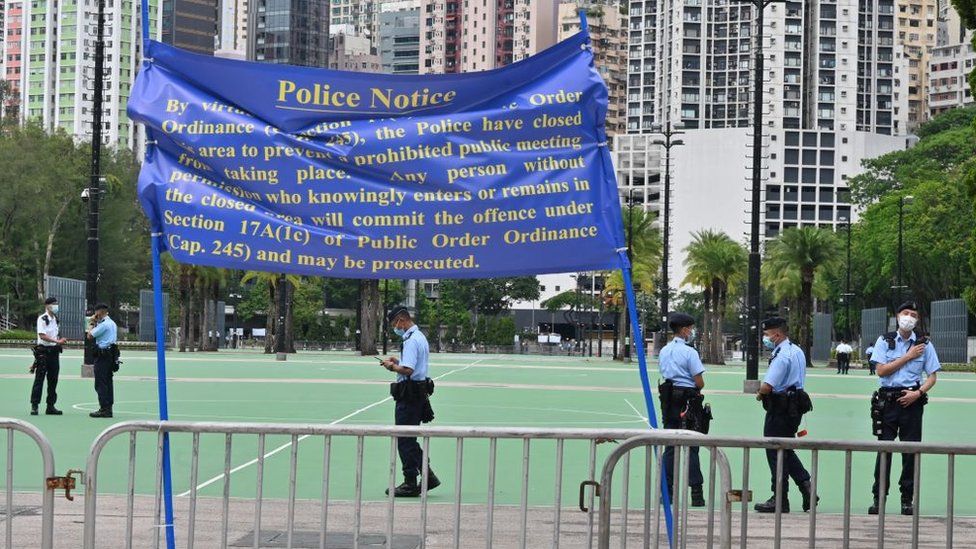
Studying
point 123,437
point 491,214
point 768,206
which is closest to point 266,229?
point 491,214

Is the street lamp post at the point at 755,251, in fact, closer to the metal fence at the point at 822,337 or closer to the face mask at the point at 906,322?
the face mask at the point at 906,322

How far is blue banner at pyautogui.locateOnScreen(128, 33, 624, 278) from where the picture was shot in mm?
8344

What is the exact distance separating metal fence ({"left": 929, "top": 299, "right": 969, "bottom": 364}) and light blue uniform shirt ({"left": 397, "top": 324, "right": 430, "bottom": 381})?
55184mm

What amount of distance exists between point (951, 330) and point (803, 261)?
17.9 meters

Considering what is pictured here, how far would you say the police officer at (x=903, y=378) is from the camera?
13.4 metres

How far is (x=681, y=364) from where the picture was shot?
13445 millimetres

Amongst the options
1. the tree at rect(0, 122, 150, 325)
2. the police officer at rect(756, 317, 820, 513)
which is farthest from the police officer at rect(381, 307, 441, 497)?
the tree at rect(0, 122, 150, 325)

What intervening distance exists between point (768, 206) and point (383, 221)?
176090 millimetres

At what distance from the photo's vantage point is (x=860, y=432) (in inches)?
914

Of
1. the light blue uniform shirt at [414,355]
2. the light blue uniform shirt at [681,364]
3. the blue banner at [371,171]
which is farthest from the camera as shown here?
the light blue uniform shirt at [414,355]

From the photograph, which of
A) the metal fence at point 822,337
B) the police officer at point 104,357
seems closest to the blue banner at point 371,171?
the police officer at point 104,357

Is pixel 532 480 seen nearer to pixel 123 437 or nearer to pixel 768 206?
pixel 123 437

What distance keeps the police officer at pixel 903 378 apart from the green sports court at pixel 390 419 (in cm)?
75

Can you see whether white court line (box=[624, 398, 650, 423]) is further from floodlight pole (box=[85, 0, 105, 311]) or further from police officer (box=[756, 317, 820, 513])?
floodlight pole (box=[85, 0, 105, 311])
